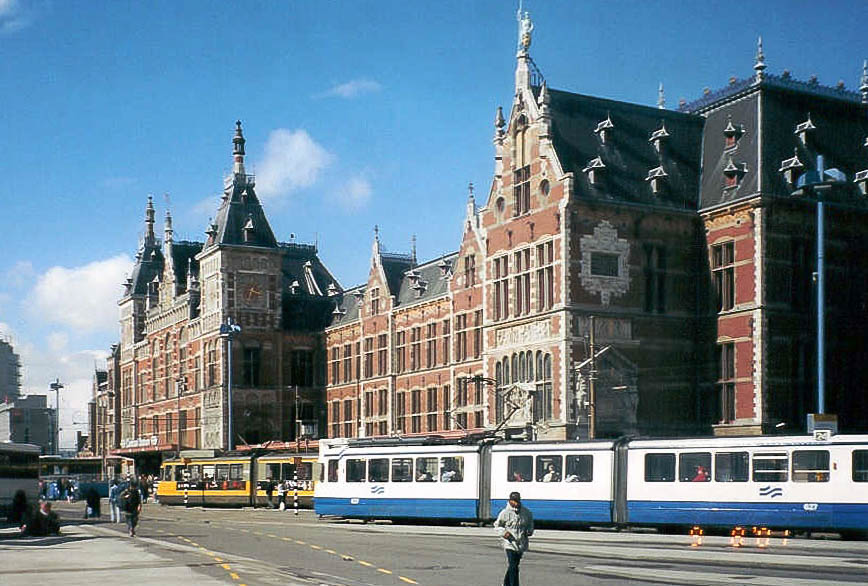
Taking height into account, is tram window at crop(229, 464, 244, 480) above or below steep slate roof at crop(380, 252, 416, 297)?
below

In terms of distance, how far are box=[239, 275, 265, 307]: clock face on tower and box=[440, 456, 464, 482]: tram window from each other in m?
47.5

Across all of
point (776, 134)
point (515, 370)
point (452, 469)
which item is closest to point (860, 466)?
point (452, 469)

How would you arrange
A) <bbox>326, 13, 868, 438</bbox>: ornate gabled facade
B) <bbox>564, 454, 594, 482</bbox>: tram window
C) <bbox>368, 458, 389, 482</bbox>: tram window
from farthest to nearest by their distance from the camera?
<bbox>326, 13, 868, 438</bbox>: ornate gabled facade → <bbox>368, 458, 389, 482</bbox>: tram window → <bbox>564, 454, 594, 482</bbox>: tram window

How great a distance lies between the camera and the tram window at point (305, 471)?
57.8 metres

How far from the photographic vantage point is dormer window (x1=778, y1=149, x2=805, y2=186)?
51750 millimetres

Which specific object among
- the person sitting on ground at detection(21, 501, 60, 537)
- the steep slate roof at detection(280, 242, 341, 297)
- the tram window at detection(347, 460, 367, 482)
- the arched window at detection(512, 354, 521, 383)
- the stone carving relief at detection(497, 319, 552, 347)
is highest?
the steep slate roof at detection(280, 242, 341, 297)

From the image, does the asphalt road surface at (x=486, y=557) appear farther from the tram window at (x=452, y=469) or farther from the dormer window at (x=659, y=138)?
the dormer window at (x=659, y=138)

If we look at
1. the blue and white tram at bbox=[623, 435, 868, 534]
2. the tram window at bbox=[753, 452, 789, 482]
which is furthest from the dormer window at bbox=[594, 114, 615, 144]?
the tram window at bbox=[753, 452, 789, 482]

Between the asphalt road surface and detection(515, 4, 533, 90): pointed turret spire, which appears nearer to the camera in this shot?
the asphalt road surface

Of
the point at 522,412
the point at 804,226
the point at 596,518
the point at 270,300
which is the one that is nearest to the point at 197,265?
the point at 270,300

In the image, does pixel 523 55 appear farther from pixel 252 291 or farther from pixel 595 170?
pixel 252 291

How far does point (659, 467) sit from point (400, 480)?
418 inches

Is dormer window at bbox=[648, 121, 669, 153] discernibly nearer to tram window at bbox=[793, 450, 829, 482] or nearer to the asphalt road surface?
the asphalt road surface

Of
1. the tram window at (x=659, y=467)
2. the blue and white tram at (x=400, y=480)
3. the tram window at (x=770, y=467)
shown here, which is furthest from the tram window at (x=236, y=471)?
the tram window at (x=770, y=467)
